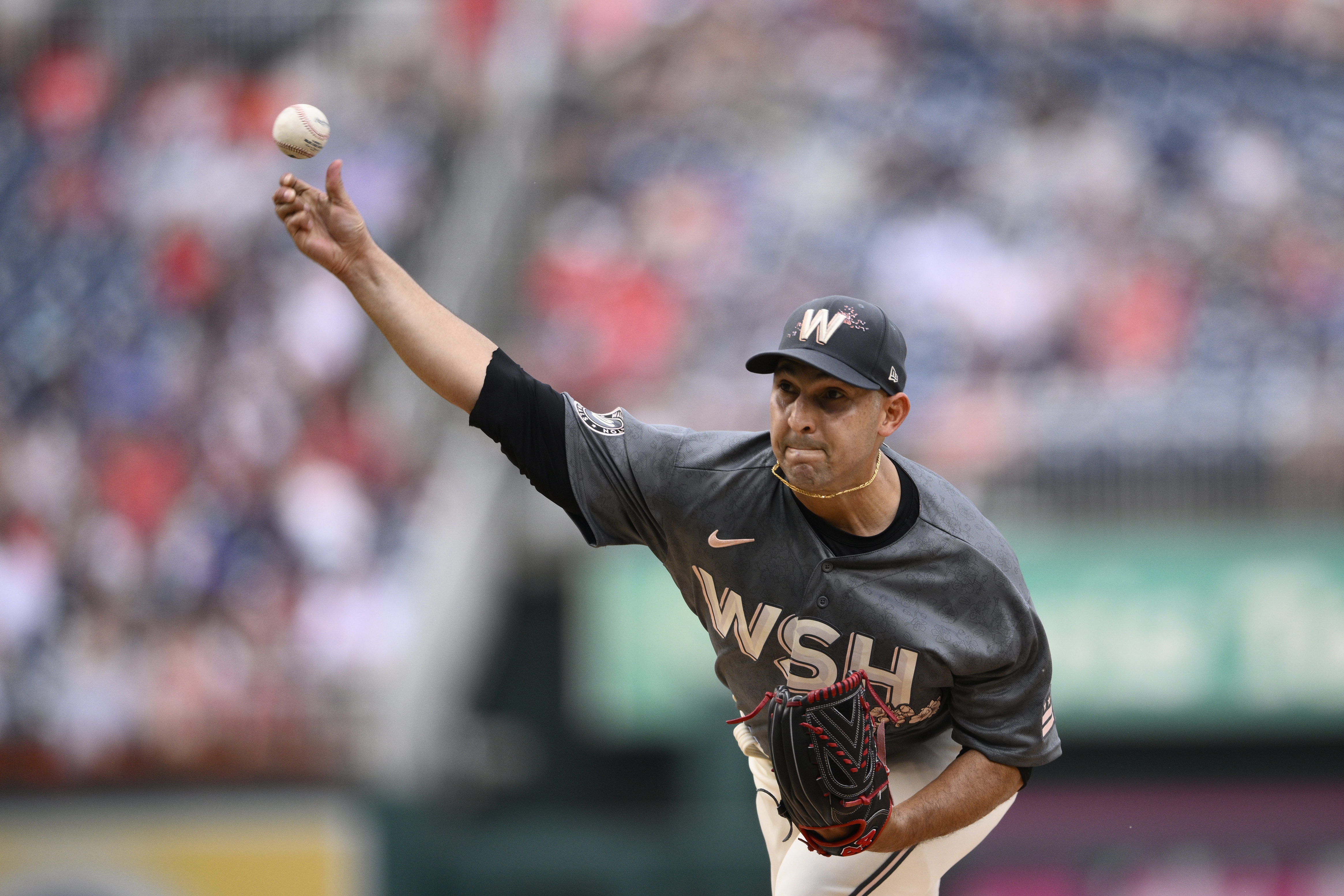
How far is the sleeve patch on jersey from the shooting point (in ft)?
11.5

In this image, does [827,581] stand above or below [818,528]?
below

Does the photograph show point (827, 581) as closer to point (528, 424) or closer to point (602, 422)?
point (602, 422)

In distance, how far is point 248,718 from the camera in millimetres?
9336

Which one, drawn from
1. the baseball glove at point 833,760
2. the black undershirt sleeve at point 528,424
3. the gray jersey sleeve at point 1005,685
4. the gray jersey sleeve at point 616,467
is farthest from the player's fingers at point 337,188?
the gray jersey sleeve at point 1005,685

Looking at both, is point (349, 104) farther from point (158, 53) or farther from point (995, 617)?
point (995, 617)

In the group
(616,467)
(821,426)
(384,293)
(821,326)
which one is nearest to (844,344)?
(821,326)

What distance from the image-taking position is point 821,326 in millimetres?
3289

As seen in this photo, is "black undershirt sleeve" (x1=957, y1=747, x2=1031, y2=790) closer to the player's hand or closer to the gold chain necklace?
the gold chain necklace

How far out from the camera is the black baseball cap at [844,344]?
326 cm

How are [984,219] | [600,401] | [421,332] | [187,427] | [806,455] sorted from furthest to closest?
[984,219] < [187,427] < [600,401] < [421,332] < [806,455]

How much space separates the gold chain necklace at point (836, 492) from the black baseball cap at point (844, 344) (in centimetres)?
18

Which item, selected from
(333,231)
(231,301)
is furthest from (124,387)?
(333,231)

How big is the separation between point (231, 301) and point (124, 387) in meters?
1.00

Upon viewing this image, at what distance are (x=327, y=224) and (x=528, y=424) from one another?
2.00 ft
